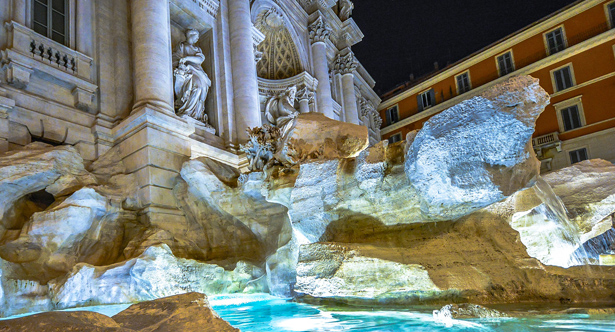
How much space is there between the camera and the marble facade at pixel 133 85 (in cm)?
649

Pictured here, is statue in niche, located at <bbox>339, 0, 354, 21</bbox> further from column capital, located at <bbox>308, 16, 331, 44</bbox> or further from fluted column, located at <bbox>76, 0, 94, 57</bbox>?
fluted column, located at <bbox>76, 0, 94, 57</bbox>

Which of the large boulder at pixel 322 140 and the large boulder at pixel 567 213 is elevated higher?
the large boulder at pixel 322 140

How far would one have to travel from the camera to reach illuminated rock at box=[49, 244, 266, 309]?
4.41m

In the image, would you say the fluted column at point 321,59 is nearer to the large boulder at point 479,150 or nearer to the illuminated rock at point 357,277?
the large boulder at point 479,150

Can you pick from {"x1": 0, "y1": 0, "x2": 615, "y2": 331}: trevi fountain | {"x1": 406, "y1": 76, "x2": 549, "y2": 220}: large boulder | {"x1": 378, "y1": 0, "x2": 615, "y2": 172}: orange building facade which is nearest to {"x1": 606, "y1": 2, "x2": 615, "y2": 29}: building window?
{"x1": 378, "y1": 0, "x2": 615, "y2": 172}: orange building facade

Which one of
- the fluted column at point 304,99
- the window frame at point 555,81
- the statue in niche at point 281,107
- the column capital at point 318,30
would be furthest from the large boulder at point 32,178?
the window frame at point 555,81

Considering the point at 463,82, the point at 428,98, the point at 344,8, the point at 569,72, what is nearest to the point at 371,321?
the point at 344,8

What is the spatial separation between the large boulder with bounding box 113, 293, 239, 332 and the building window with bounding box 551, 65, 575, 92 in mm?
19560

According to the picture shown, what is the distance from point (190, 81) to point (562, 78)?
643 inches

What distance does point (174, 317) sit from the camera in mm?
2117

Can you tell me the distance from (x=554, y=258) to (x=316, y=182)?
2648mm

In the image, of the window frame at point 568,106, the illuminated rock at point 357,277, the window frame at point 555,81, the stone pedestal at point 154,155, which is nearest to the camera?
the illuminated rock at point 357,277

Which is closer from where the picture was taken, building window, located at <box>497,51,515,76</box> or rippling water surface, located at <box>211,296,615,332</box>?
rippling water surface, located at <box>211,296,615,332</box>

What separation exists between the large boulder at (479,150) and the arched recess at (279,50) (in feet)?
40.3
